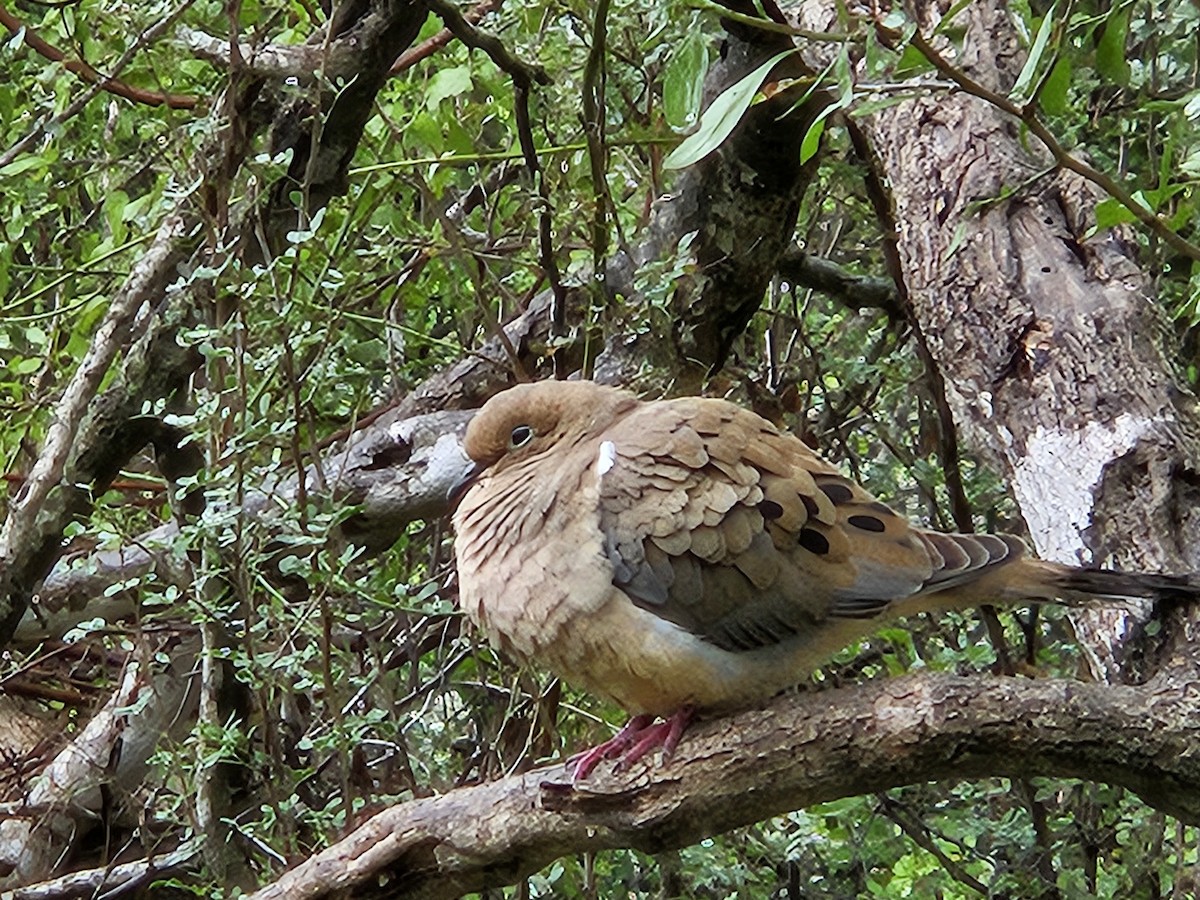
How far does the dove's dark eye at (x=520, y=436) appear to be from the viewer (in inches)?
95.3

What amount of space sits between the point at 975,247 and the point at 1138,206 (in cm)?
88

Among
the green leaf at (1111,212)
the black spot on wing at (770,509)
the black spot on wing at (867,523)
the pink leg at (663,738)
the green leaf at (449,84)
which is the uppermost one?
the green leaf at (449,84)

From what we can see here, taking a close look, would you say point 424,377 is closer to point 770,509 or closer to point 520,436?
point 520,436

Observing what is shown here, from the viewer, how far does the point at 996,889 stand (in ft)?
10.1

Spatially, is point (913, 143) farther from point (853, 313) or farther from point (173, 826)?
point (173, 826)

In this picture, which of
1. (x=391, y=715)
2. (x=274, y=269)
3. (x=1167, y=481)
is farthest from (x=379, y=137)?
(x=1167, y=481)

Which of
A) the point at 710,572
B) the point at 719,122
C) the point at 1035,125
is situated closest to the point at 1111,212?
the point at 1035,125

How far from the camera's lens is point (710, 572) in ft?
6.95

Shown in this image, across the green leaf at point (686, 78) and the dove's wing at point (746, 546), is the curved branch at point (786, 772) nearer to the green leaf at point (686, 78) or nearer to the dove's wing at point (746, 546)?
the dove's wing at point (746, 546)

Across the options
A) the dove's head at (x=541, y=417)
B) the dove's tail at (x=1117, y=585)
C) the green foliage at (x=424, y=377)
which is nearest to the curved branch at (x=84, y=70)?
the green foliage at (x=424, y=377)

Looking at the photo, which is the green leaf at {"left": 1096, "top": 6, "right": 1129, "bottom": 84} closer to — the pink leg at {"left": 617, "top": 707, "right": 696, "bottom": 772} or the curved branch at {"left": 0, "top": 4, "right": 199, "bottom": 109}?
the pink leg at {"left": 617, "top": 707, "right": 696, "bottom": 772}

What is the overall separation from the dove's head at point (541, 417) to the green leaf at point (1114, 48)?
3.04 feet

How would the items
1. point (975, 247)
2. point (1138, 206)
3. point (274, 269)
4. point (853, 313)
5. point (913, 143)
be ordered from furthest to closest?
1. point (853, 313)
2. point (913, 143)
3. point (975, 247)
4. point (274, 269)
5. point (1138, 206)

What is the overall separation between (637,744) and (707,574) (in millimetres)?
255
